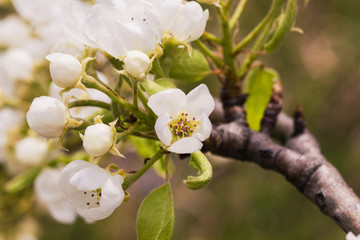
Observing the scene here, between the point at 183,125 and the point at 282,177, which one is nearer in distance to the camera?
the point at 183,125

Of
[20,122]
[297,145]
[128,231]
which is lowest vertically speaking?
[128,231]

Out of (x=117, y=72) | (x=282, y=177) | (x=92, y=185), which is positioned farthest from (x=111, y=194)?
(x=282, y=177)

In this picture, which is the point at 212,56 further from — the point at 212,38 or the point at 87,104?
the point at 87,104

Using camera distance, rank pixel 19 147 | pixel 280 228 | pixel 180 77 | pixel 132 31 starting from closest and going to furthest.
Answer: pixel 132 31
pixel 180 77
pixel 19 147
pixel 280 228

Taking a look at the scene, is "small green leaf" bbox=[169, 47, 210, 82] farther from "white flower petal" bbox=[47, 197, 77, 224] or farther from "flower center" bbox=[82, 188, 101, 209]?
"white flower petal" bbox=[47, 197, 77, 224]

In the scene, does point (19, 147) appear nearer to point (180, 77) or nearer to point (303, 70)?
point (180, 77)

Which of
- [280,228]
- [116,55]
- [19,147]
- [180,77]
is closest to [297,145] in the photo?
[180,77]
